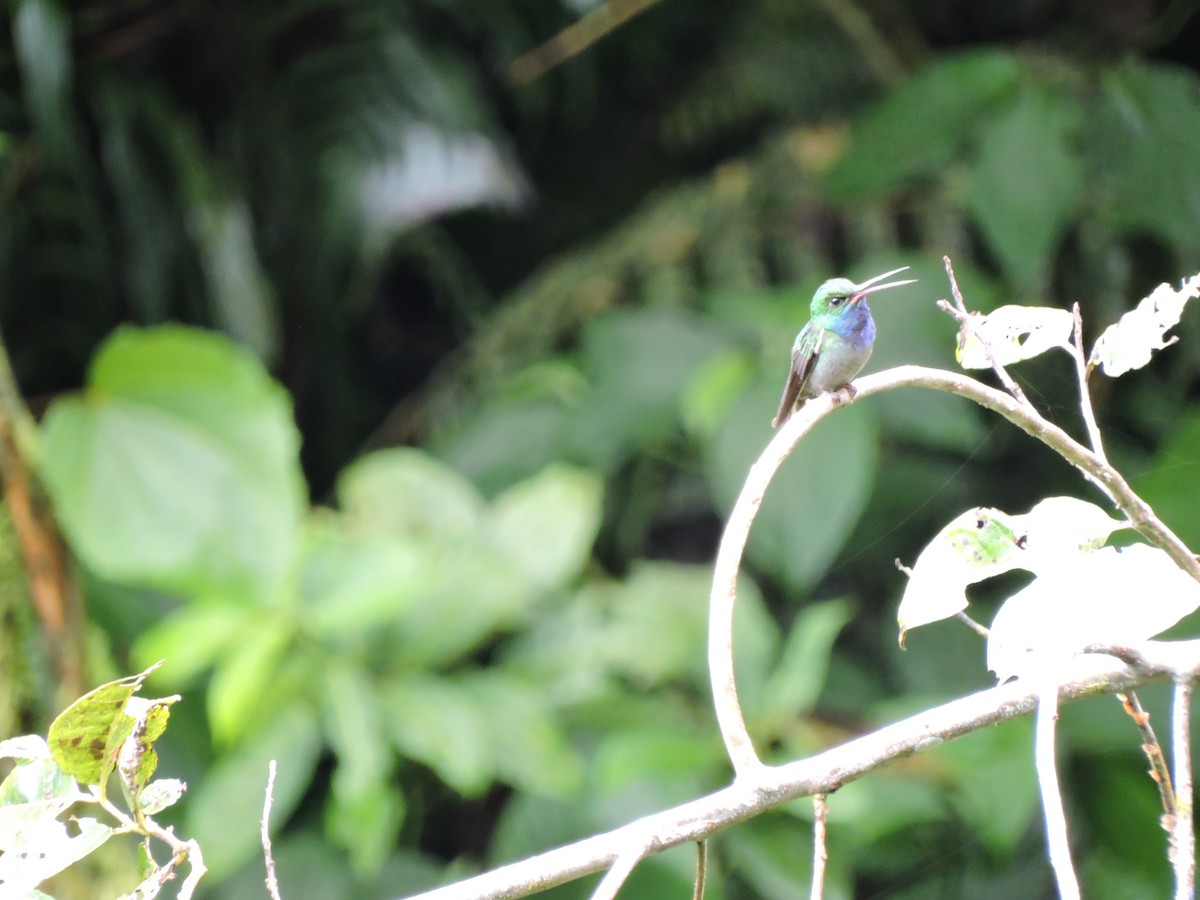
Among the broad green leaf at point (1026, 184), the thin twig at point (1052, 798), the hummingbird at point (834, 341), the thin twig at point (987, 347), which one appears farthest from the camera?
the broad green leaf at point (1026, 184)

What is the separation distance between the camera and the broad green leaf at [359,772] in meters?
2.08

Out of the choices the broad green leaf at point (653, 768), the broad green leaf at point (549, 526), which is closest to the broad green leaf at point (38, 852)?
the broad green leaf at point (653, 768)

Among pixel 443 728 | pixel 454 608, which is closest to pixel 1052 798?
pixel 443 728

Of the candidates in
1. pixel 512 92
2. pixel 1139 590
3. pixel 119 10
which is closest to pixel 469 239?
pixel 512 92

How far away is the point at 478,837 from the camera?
297cm

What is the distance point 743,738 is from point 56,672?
5.08 feet

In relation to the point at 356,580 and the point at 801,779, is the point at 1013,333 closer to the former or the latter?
the point at 801,779

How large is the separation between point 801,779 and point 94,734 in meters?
0.46

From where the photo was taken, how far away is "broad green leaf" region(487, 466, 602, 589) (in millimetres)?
2570

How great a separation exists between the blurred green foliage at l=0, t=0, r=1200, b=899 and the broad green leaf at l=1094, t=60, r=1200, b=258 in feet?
0.04

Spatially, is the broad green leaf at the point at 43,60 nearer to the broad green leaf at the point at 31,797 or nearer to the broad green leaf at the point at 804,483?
the broad green leaf at the point at 804,483

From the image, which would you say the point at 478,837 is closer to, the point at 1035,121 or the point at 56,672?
the point at 56,672

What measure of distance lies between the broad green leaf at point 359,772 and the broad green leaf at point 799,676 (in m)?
0.74

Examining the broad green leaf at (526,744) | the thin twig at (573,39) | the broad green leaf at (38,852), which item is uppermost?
the thin twig at (573,39)
